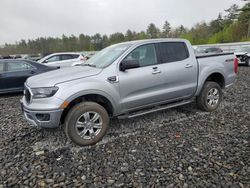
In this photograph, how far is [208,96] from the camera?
4664 millimetres

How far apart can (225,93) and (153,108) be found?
3577 mm

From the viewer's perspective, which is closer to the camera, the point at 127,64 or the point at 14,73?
the point at 127,64

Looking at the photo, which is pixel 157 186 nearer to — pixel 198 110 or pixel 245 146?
pixel 245 146

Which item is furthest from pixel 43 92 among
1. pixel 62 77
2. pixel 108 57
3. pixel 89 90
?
pixel 108 57

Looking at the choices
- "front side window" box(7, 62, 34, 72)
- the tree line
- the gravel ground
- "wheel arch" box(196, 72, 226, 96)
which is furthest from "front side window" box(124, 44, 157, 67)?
the tree line

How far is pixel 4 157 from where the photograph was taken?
3.09 m

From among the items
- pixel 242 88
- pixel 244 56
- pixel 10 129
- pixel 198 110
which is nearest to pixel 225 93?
pixel 242 88

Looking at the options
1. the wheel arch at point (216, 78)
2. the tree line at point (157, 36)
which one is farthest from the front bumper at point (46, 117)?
the tree line at point (157, 36)

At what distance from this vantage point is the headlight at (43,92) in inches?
118

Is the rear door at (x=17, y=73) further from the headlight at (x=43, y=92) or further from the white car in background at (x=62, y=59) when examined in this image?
the white car in background at (x=62, y=59)

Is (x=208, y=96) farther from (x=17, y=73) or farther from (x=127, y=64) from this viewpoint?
(x=17, y=73)

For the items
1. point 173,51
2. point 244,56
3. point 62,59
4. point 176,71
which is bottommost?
point 176,71

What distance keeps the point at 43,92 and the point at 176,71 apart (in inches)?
103

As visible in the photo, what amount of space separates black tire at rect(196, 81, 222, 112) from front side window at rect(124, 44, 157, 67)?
159 centimetres
